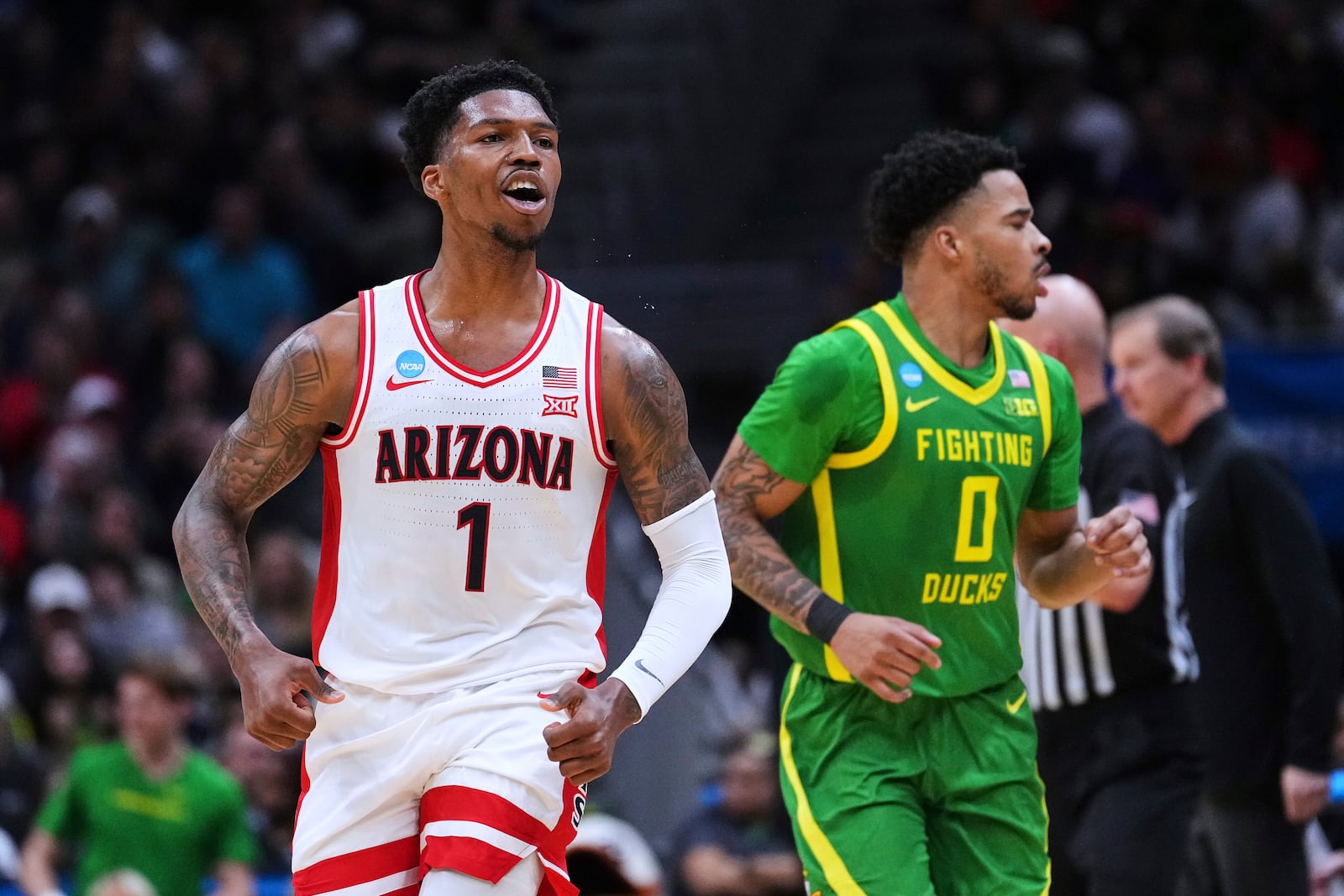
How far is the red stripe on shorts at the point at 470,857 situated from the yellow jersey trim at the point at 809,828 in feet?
3.85

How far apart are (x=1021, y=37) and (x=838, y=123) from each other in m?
1.95

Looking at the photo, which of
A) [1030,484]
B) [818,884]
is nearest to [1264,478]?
[1030,484]

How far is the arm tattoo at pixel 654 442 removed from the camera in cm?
439

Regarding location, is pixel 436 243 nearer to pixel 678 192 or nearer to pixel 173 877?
pixel 678 192

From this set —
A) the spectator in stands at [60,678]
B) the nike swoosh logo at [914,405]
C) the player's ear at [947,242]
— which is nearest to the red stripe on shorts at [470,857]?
the nike swoosh logo at [914,405]

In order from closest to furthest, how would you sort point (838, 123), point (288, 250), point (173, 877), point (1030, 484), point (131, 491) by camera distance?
1. point (1030, 484)
2. point (173, 877)
3. point (131, 491)
4. point (288, 250)
5. point (838, 123)

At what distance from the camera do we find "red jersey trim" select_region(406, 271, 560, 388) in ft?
14.1

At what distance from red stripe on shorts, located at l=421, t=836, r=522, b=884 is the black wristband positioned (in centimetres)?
121

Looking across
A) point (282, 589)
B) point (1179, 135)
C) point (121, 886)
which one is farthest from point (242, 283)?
point (1179, 135)

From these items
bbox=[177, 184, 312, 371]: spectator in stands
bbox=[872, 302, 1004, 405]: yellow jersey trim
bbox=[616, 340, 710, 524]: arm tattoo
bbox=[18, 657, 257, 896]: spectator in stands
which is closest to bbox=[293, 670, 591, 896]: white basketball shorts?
bbox=[616, 340, 710, 524]: arm tattoo

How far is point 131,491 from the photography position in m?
12.3

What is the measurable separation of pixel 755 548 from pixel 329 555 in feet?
4.13

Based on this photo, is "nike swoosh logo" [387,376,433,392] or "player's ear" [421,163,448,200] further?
"player's ear" [421,163,448,200]

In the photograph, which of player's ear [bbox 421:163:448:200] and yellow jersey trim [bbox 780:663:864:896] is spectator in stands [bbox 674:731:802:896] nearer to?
yellow jersey trim [bbox 780:663:864:896]
